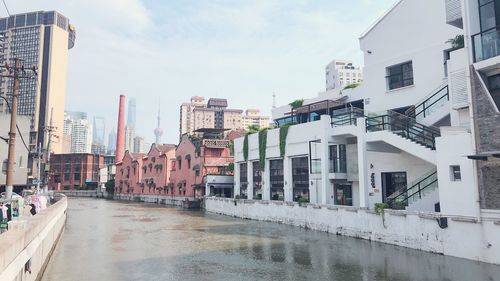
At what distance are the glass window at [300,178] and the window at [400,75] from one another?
27.5ft

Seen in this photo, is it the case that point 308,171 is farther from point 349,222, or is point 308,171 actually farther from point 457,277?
point 457,277

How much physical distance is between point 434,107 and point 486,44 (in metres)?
6.44

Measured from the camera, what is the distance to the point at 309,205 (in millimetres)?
25844

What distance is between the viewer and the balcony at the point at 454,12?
57.7 feet

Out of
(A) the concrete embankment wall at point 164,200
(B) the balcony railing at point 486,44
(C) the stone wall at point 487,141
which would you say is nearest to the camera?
(C) the stone wall at point 487,141

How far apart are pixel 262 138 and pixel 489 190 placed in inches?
840

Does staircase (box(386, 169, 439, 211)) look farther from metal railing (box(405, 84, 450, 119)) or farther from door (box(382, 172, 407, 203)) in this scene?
metal railing (box(405, 84, 450, 119))


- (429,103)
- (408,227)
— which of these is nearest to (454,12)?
(429,103)

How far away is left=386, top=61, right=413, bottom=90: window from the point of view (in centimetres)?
2461

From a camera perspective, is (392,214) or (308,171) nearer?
(392,214)

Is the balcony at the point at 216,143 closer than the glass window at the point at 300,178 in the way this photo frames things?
No

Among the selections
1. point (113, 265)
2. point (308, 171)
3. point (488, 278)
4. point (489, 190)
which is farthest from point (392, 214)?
point (113, 265)

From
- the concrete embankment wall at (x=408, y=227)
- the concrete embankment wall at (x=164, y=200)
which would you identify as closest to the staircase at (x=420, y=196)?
the concrete embankment wall at (x=408, y=227)

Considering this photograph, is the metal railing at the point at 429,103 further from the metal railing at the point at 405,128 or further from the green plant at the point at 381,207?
the green plant at the point at 381,207
